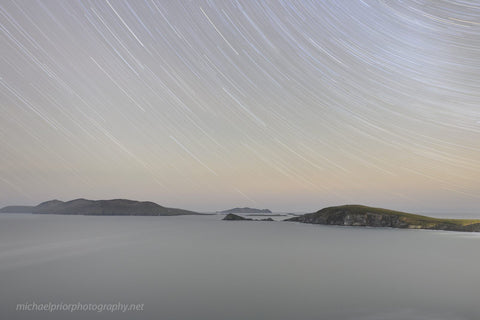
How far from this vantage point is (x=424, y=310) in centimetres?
1445

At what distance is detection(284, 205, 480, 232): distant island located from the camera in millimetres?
101438

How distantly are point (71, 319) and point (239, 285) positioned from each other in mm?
10302

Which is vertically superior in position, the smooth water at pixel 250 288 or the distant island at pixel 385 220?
the distant island at pixel 385 220

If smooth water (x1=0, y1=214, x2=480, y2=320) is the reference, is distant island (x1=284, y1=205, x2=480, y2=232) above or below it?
above

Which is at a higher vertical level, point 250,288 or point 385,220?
point 385,220

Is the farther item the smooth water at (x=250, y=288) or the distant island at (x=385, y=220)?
the distant island at (x=385, y=220)

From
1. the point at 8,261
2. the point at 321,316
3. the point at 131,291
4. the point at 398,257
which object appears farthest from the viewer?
the point at 398,257

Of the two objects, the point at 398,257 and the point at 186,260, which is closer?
the point at 186,260

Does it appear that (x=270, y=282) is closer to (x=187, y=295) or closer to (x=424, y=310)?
(x=187, y=295)

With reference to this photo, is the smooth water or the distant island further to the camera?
the distant island

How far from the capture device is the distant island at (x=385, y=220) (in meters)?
101

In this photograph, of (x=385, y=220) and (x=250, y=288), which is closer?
(x=250, y=288)

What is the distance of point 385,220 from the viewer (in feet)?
404

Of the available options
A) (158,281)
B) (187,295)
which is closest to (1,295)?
(158,281)
